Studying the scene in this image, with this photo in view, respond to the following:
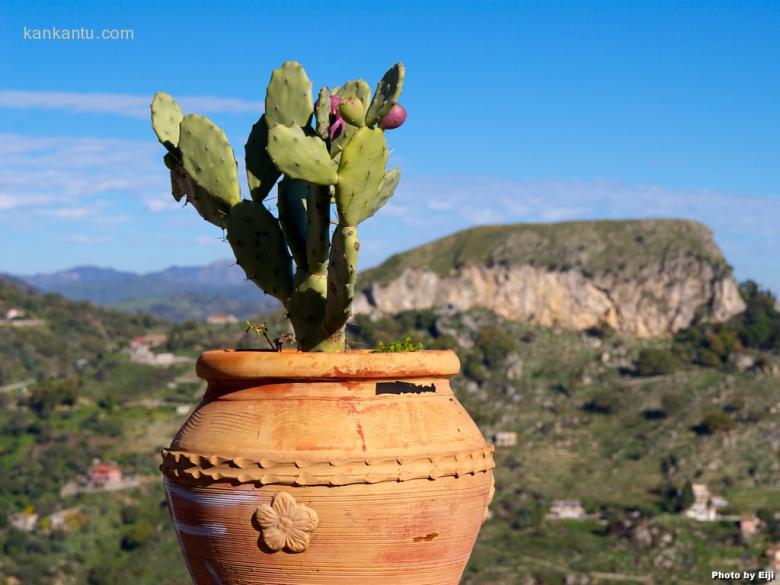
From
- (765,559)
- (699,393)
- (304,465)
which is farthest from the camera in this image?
(699,393)

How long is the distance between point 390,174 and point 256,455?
1.56 meters

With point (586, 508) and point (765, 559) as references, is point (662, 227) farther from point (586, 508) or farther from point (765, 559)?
point (765, 559)

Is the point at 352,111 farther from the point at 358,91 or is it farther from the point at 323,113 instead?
the point at 358,91

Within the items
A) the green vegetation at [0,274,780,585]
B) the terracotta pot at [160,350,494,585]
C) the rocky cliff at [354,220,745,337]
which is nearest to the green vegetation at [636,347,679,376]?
the green vegetation at [0,274,780,585]

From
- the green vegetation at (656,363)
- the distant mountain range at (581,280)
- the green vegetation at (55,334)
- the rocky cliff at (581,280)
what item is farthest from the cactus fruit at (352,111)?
the distant mountain range at (581,280)

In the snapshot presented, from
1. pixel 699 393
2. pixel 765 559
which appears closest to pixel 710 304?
pixel 699 393

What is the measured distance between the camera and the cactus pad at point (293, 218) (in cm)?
558

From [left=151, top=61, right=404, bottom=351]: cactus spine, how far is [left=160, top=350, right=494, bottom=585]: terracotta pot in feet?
1.54

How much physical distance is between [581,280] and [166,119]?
90510 millimetres

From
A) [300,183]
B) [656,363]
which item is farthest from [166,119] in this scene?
[656,363]

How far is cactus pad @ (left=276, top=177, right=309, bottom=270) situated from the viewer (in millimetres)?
5582

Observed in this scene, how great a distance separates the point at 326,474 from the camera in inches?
176

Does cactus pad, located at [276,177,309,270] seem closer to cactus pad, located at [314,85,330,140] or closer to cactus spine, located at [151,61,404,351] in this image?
cactus spine, located at [151,61,404,351]

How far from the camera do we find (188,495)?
473 cm
